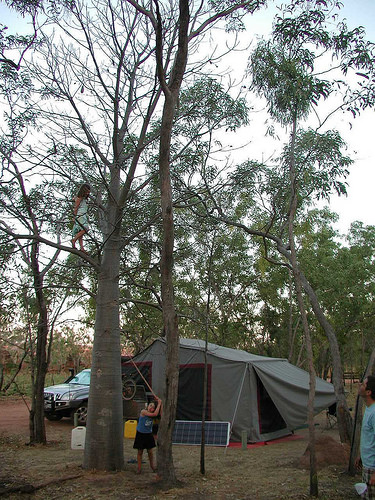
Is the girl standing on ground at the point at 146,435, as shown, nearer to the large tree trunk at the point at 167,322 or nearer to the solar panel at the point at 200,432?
the large tree trunk at the point at 167,322

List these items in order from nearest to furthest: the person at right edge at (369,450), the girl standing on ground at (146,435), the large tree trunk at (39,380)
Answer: the person at right edge at (369,450) < the girl standing on ground at (146,435) < the large tree trunk at (39,380)

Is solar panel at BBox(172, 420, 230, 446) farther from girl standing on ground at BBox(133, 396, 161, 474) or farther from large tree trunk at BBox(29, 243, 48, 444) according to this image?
girl standing on ground at BBox(133, 396, 161, 474)

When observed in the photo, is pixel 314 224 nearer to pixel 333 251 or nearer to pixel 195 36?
pixel 333 251

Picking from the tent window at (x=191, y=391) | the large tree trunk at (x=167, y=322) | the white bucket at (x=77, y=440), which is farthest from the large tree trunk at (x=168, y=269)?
the tent window at (x=191, y=391)

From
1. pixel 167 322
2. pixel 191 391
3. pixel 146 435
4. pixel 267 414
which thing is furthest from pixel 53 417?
pixel 167 322

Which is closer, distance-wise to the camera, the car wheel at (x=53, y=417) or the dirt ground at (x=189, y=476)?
the dirt ground at (x=189, y=476)

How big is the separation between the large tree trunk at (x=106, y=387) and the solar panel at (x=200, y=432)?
314 centimetres

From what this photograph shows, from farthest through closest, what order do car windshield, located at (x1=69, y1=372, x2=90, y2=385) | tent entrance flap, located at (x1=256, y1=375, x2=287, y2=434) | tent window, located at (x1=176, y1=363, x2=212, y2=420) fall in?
car windshield, located at (x1=69, y1=372, x2=90, y2=385), tent window, located at (x1=176, y1=363, x2=212, y2=420), tent entrance flap, located at (x1=256, y1=375, x2=287, y2=434)

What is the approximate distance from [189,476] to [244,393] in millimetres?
4570

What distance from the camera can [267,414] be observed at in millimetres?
11617

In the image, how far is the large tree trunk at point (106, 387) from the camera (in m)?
7.01

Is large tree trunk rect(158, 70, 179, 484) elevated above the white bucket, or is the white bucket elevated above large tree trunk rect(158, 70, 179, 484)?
large tree trunk rect(158, 70, 179, 484)

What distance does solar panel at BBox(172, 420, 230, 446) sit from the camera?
10.1 meters

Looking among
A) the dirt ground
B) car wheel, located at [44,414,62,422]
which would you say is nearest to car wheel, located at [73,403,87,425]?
car wheel, located at [44,414,62,422]
